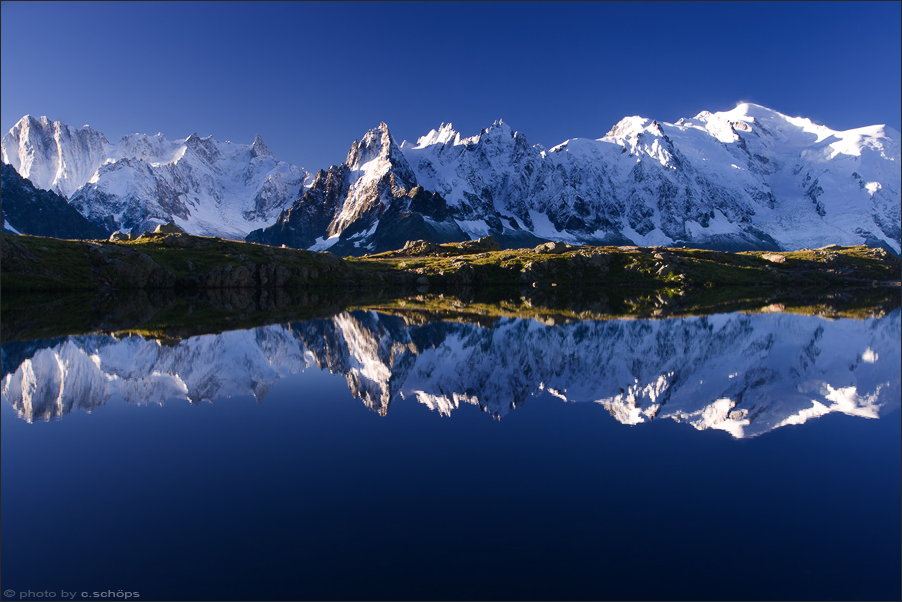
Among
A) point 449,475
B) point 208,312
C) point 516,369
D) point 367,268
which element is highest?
point 367,268

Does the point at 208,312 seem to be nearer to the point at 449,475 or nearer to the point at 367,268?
the point at 449,475

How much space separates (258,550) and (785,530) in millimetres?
13123

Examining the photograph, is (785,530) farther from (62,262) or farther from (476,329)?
(62,262)

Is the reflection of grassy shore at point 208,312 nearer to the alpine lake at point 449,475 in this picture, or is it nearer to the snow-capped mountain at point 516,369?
the snow-capped mountain at point 516,369

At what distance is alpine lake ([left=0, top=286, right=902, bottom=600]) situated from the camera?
441 inches

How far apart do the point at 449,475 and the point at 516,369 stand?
1716 cm

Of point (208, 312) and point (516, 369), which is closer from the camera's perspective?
point (516, 369)

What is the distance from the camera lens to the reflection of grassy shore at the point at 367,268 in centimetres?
10312

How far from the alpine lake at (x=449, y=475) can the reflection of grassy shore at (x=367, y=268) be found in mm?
78693

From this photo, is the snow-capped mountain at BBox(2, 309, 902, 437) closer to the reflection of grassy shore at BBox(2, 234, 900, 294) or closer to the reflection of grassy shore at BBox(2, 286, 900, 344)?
the reflection of grassy shore at BBox(2, 286, 900, 344)

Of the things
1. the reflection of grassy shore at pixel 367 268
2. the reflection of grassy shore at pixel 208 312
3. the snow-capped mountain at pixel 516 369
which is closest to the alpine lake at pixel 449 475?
the snow-capped mountain at pixel 516 369

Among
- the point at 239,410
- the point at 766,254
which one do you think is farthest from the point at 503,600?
the point at 766,254

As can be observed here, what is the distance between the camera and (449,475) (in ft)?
52.9

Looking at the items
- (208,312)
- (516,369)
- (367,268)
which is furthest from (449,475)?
(367,268)
